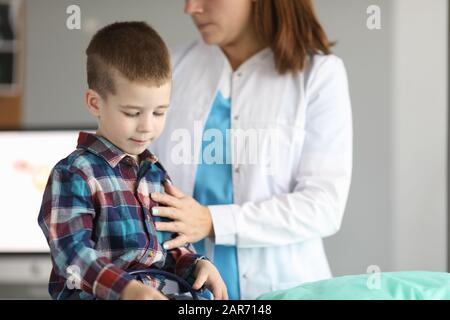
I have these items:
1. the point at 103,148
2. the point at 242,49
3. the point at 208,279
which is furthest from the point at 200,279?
the point at 242,49

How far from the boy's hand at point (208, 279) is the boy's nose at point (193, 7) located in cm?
52

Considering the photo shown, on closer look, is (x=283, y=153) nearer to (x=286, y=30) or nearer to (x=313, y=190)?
(x=313, y=190)

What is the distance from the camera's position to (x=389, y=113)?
160 centimetres

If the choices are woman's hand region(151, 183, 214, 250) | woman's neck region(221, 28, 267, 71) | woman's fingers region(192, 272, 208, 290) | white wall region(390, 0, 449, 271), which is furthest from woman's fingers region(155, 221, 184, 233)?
white wall region(390, 0, 449, 271)

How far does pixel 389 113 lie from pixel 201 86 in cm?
42

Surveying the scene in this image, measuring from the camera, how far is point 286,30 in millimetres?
1451

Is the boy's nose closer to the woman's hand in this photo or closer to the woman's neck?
the woman's neck

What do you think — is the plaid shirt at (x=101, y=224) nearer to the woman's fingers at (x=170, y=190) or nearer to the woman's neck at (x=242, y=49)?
the woman's fingers at (x=170, y=190)

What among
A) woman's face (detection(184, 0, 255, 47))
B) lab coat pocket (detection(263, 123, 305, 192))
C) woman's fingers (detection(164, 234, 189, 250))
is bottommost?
woman's fingers (detection(164, 234, 189, 250))

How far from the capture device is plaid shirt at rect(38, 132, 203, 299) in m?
1.09

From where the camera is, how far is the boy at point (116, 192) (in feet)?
3.60

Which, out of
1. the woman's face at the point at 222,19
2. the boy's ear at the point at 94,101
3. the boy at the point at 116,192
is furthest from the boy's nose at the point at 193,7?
the boy's ear at the point at 94,101

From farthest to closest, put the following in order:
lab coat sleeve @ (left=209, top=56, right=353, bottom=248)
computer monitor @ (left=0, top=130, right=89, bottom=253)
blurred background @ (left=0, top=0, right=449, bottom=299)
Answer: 1. computer monitor @ (left=0, top=130, right=89, bottom=253)
2. blurred background @ (left=0, top=0, right=449, bottom=299)
3. lab coat sleeve @ (left=209, top=56, right=353, bottom=248)

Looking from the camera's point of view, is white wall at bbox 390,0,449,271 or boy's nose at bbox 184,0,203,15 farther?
white wall at bbox 390,0,449,271
